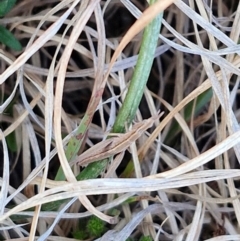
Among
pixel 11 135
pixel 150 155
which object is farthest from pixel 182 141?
pixel 11 135

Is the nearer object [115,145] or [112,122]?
[115,145]

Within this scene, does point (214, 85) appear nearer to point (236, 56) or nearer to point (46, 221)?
point (236, 56)

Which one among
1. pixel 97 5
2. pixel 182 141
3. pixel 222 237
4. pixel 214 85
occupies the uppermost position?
pixel 97 5
